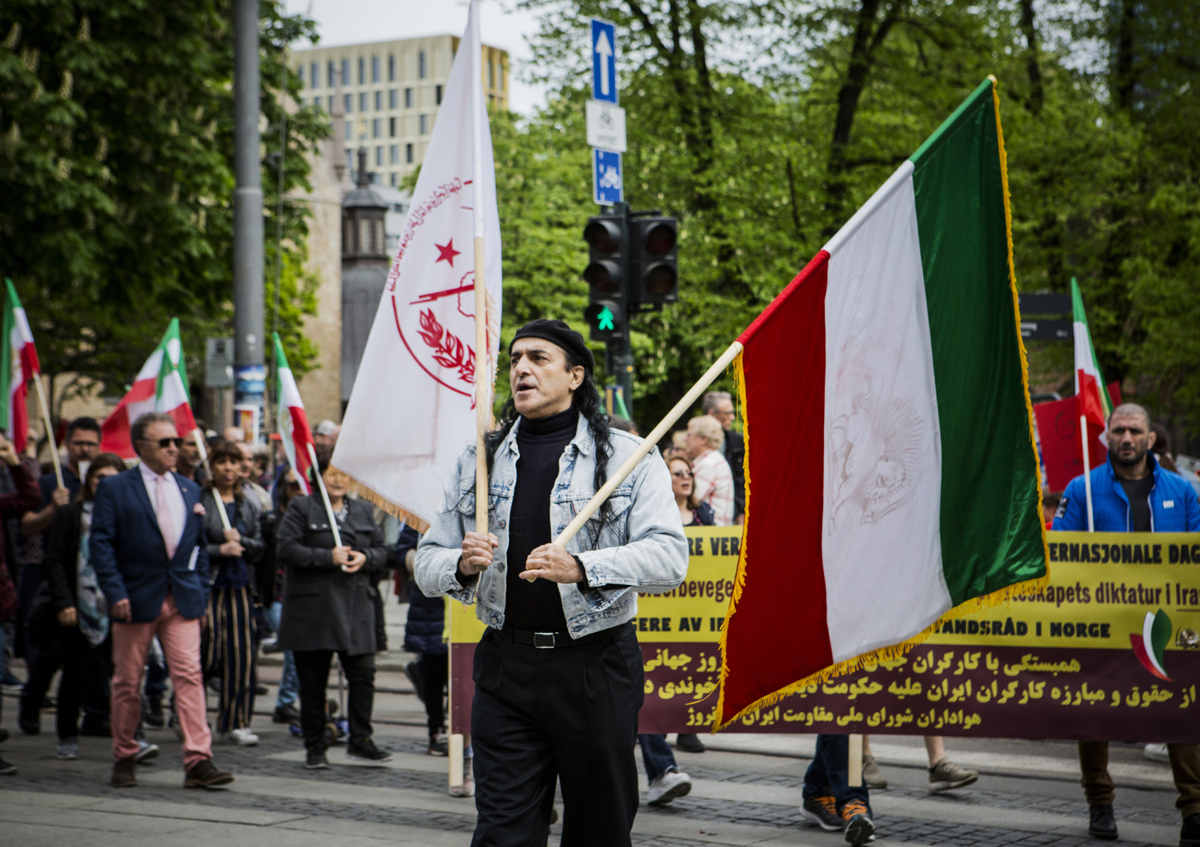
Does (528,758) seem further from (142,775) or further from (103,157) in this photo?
(103,157)

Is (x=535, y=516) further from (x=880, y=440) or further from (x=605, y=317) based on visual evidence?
(x=605, y=317)

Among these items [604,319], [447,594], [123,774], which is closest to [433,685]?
[123,774]

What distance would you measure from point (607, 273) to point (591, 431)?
763cm

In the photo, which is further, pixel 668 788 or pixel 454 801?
pixel 454 801

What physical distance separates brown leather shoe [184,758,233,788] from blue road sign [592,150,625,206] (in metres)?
5.56

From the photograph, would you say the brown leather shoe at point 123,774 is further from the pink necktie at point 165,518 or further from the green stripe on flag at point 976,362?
the green stripe on flag at point 976,362

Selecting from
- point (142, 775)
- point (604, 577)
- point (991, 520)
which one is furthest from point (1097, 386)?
point (604, 577)

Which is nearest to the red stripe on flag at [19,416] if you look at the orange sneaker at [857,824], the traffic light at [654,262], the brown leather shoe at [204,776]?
the brown leather shoe at [204,776]

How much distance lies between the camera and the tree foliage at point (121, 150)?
61.1ft

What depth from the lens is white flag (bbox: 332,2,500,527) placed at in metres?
6.80

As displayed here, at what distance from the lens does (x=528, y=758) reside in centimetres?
480

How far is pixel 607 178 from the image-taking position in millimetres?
12766

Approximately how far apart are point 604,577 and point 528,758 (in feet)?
2.04

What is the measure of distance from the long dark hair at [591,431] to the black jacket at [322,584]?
4.80 meters
